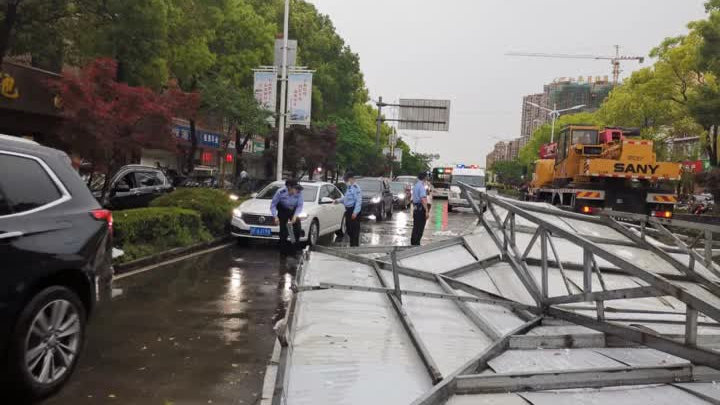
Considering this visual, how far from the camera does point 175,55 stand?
20.8m

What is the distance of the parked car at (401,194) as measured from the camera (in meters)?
29.3

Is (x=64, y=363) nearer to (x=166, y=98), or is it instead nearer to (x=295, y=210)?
(x=295, y=210)

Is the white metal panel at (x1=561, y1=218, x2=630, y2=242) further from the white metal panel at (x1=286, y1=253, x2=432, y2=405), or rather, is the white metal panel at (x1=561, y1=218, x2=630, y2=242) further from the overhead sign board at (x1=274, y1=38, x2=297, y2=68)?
the overhead sign board at (x1=274, y1=38, x2=297, y2=68)

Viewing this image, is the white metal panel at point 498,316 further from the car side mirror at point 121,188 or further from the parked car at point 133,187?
the car side mirror at point 121,188

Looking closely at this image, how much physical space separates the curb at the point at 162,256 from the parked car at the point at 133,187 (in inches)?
158

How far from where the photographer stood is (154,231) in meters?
10.3

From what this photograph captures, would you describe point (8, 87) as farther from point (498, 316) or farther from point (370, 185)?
point (498, 316)

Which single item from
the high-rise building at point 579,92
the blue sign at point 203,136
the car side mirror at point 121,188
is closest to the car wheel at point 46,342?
the car side mirror at point 121,188

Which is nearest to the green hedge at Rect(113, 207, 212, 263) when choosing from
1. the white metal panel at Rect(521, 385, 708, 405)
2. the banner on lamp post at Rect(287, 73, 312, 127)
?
the white metal panel at Rect(521, 385, 708, 405)

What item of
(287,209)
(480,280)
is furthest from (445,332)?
(287,209)

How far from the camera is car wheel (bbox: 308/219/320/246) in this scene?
42.1 ft

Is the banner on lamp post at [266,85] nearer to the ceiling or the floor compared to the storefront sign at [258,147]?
nearer to the ceiling

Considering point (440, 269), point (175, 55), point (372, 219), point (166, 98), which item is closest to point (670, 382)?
point (440, 269)

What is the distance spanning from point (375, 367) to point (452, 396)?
0.66 m
